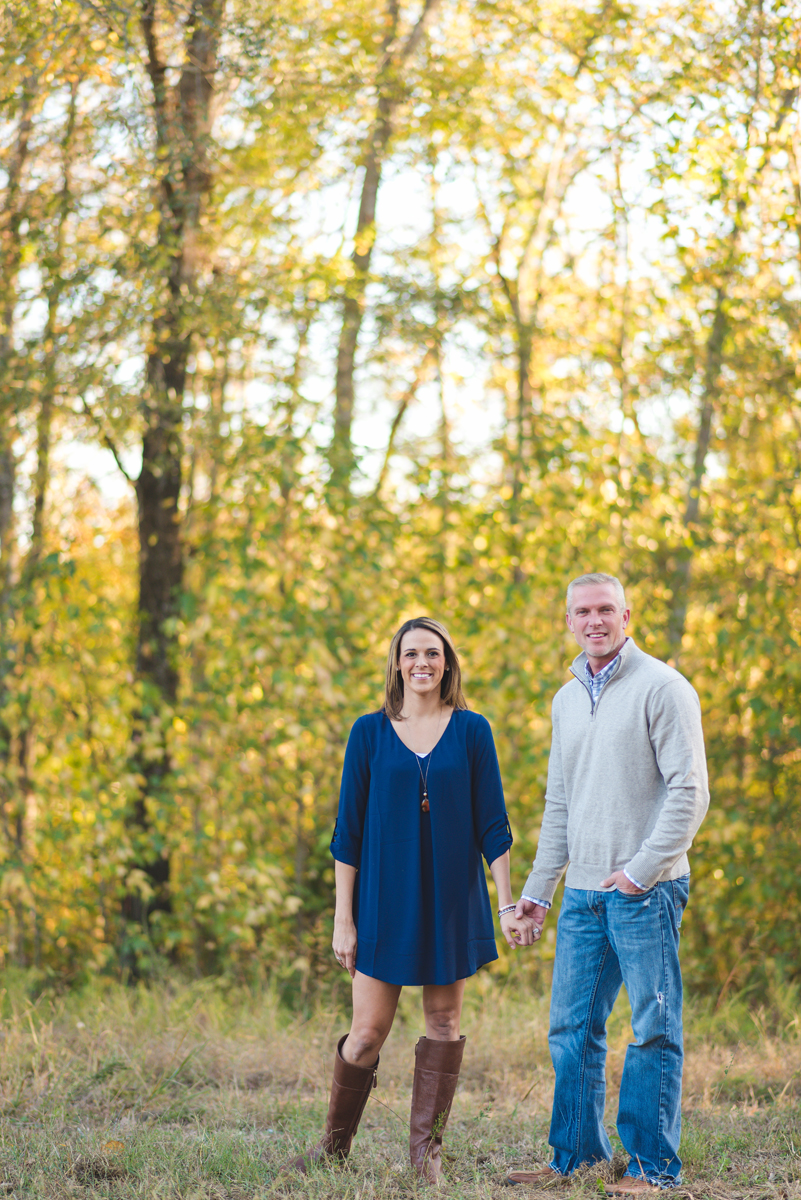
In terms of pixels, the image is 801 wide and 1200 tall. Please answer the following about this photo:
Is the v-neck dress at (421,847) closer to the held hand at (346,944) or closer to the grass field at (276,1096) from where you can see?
the held hand at (346,944)

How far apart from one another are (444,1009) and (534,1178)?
57 centimetres

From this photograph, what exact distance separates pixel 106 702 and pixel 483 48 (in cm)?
413

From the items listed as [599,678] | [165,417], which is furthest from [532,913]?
[165,417]

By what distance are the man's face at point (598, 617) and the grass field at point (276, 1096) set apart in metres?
1.46

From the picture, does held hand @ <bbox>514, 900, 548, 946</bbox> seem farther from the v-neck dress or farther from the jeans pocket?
the jeans pocket

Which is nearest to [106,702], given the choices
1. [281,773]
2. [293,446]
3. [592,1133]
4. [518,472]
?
[281,773]

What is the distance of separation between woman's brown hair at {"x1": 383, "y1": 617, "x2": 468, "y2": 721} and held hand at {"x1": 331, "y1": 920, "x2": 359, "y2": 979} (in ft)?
2.00

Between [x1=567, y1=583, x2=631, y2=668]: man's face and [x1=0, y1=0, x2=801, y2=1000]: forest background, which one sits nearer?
[x1=567, y1=583, x2=631, y2=668]: man's face

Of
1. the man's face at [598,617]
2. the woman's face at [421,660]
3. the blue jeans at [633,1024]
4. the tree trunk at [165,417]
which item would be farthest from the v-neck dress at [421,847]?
the tree trunk at [165,417]

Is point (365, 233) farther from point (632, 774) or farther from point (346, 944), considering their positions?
point (346, 944)

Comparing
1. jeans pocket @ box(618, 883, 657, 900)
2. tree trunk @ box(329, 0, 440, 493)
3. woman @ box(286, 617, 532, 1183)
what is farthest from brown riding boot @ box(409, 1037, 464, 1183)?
tree trunk @ box(329, 0, 440, 493)

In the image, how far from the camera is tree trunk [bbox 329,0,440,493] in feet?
17.0

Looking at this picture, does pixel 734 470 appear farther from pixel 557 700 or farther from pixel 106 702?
pixel 106 702

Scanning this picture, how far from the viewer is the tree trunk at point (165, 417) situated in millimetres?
5082
